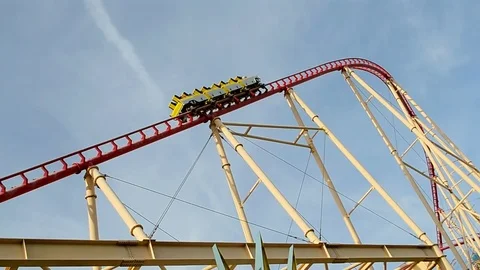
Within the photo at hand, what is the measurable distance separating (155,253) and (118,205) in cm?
169

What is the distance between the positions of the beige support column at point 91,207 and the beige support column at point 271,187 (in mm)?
3585

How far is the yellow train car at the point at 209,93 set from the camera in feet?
53.5

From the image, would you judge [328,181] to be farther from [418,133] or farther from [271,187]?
[418,133]

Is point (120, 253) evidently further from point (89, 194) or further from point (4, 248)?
point (89, 194)

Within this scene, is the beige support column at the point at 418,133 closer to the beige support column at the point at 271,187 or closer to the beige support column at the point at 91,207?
the beige support column at the point at 271,187

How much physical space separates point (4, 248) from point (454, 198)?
15.7 meters

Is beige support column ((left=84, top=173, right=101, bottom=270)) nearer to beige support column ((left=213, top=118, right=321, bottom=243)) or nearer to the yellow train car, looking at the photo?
beige support column ((left=213, top=118, right=321, bottom=243))

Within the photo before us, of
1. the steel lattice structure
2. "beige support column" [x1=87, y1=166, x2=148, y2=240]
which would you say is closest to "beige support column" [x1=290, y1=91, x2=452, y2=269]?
the steel lattice structure

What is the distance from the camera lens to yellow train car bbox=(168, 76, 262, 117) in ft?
53.5

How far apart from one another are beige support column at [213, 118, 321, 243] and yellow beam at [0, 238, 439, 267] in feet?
1.85

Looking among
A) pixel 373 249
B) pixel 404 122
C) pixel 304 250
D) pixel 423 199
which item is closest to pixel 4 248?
pixel 304 250

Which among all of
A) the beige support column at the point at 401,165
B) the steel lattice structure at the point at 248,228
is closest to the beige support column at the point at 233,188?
the steel lattice structure at the point at 248,228

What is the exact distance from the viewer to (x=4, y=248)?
670cm

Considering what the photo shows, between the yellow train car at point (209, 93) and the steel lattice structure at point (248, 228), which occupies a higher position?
the yellow train car at point (209, 93)
